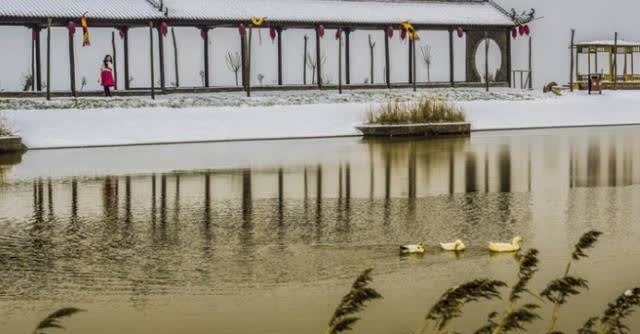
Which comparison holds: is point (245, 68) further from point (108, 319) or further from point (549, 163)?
point (108, 319)

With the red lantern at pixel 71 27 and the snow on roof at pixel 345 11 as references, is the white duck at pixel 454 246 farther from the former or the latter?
the snow on roof at pixel 345 11

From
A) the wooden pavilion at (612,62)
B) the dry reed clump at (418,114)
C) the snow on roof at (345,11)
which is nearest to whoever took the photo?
the dry reed clump at (418,114)

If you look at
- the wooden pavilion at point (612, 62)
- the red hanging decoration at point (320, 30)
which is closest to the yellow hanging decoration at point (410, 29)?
the red hanging decoration at point (320, 30)

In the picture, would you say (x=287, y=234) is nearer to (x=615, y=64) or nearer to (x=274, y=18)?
(x=274, y=18)

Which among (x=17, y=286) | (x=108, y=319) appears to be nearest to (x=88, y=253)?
(x=17, y=286)

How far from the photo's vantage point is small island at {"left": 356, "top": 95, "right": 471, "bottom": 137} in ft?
119

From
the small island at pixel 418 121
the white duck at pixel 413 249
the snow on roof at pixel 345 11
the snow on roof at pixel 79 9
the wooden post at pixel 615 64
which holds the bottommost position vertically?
the white duck at pixel 413 249

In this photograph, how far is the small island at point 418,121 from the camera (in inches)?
1422

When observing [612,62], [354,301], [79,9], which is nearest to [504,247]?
[354,301]

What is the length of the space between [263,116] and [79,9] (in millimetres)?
8536

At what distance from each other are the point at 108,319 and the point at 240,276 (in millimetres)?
1996

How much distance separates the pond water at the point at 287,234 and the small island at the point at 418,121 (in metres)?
10.3

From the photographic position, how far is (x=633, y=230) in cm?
1313

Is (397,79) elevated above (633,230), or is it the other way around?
(397,79)
